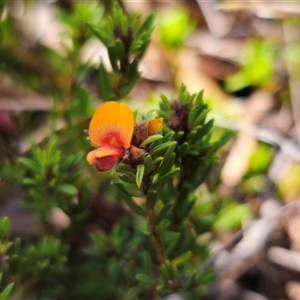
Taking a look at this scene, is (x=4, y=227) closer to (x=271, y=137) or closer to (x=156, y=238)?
(x=156, y=238)

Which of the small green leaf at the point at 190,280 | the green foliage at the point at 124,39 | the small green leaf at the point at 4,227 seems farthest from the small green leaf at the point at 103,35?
the small green leaf at the point at 190,280

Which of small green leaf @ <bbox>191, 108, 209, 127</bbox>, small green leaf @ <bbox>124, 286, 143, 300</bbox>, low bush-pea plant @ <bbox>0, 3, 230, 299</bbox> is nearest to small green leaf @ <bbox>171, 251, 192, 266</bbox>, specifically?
low bush-pea plant @ <bbox>0, 3, 230, 299</bbox>

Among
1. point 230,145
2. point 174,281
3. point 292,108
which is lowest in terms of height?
point 174,281

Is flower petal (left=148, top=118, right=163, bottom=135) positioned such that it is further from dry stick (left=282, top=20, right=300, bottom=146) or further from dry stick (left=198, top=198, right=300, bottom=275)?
dry stick (left=282, top=20, right=300, bottom=146)

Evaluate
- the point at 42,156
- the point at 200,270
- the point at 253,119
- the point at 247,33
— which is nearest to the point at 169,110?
the point at 42,156

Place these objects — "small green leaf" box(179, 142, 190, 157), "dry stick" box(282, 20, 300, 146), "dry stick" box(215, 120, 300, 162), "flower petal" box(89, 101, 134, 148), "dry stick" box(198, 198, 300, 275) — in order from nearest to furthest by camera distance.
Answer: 1. "flower petal" box(89, 101, 134, 148)
2. "small green leaf" box(179, 142, 190, 157)
3. "dry stick" box(198, 198, 300, 275)
4. "dry stick" box(215, 120, 300, 162)
5. "dry stick" box(282, 20, 300, 146)

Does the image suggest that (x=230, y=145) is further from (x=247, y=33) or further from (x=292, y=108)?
(x=247, y=33)

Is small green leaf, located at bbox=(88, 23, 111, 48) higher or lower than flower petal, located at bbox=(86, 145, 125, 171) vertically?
higher
